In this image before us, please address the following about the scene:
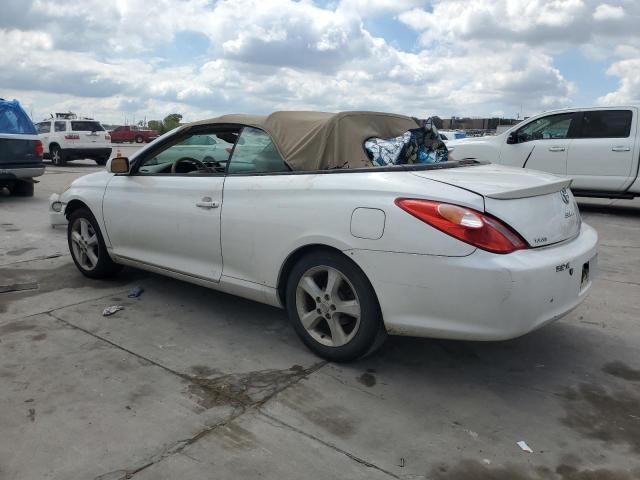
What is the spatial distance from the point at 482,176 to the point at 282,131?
139 cm

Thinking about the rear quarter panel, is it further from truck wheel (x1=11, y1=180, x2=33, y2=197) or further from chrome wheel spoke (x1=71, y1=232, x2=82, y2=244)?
truck wheel (x1=11, y1=180, x2=33, y2=197)

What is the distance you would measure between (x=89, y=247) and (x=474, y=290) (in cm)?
371

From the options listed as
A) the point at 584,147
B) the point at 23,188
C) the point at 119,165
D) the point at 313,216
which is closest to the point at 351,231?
the point at 313,216

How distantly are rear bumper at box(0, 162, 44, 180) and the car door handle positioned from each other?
8.18 meters

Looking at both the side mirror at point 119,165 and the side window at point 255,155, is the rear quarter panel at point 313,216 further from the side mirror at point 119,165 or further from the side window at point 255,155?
the side mirror at point 119,165

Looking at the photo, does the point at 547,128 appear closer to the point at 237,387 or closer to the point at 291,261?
the point at 291,261

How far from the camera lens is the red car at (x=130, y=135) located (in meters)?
49.2

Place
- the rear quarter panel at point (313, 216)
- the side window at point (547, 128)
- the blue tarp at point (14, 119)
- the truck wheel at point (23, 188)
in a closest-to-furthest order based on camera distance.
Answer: the rear quarter panel at point (313, 216), the side window at point (547, 128), the blue tarp at point (14, 119), the truck wheel at point (23, 188)

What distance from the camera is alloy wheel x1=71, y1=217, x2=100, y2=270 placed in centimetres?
512

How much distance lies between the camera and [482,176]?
332 centimetres

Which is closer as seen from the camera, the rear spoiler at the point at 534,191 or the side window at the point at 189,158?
the rear spoiler at the point at 534,191

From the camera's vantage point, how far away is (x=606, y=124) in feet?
31.0

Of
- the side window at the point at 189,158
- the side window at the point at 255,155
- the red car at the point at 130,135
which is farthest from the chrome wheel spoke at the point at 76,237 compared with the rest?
the red car at the point at 130,135

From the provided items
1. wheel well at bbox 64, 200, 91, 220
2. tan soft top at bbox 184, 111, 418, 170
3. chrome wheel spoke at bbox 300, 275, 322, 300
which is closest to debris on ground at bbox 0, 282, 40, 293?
wheel well at bbox 64, 200, 91, 220
